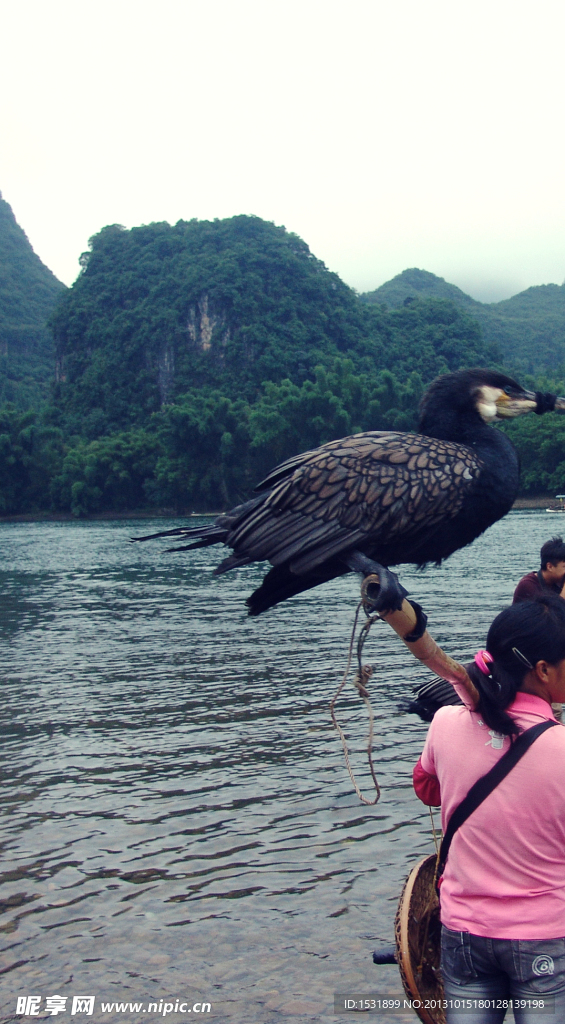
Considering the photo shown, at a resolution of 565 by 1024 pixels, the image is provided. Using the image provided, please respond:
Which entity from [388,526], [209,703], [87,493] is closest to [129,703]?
[209,703]

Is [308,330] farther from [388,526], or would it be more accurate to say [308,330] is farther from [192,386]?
[388,526]

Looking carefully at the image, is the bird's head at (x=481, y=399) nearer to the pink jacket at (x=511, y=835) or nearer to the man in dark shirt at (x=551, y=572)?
the pink jacket at (x=511, y=835)

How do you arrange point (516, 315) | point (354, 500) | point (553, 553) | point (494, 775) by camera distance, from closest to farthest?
point (494, 775), point (354, 500), point (553, 553), point (516, 315)

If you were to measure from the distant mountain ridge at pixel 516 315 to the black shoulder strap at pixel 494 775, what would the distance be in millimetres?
83510

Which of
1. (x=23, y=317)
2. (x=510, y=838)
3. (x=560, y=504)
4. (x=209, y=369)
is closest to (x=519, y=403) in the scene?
(x=510, y=838)

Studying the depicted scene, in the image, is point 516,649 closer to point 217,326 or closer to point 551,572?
point 551,572

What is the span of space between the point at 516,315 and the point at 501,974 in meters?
127

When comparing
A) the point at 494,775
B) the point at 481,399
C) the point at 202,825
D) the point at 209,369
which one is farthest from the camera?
the point at 209,369

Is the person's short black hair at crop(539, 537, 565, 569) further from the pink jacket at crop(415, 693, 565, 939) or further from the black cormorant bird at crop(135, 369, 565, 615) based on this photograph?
the pink jacket at crop(415, 693, 565, 939)

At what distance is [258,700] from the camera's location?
31.3 ft

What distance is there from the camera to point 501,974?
217 cm

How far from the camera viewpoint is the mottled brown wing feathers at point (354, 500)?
2.73 metres

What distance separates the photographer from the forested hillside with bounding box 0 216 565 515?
2339 inches

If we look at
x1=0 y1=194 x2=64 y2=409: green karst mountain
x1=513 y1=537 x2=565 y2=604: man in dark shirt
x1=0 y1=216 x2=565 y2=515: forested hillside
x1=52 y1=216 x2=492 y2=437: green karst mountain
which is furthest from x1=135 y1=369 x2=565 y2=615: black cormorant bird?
x1=0 y1=194 x2=64 y2=409: green karst mountain
